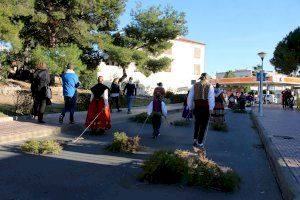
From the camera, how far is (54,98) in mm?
23750

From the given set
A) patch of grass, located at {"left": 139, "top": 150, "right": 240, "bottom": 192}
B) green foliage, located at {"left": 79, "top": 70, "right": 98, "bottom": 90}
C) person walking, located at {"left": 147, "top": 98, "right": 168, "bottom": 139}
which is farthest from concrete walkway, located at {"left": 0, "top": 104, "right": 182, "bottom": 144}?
green foliage, located at {"left": 79, "top": 70, "right": 98, "bottom": 90}

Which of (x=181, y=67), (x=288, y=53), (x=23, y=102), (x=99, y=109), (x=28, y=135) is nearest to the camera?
(x=28, y=135)

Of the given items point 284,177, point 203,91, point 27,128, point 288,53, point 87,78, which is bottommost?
point 284,177

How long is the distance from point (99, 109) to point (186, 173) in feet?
19.6

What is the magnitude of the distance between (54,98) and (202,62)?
56.1 meters

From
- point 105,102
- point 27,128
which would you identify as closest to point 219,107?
point 105,102

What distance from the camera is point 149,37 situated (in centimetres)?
3494

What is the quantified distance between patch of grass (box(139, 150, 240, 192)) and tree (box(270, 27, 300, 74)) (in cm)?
4075

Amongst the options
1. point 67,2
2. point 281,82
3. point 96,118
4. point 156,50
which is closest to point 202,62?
point 281,82

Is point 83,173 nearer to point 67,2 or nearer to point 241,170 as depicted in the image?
point 241,170

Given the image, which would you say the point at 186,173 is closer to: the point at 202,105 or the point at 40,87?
the point at 202,105

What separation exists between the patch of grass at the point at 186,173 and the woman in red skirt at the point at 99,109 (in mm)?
5533

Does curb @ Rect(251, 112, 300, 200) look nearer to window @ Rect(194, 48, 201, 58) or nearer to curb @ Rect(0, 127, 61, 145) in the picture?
curb @ Rect(0, 127, 61, 145)

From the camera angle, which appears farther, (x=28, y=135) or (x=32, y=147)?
(x=28, y=135)
